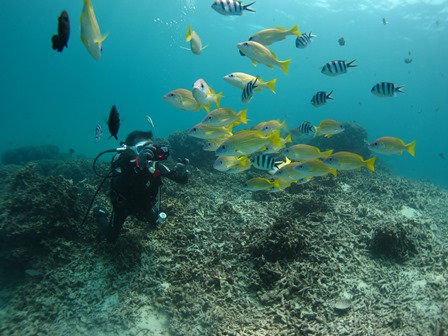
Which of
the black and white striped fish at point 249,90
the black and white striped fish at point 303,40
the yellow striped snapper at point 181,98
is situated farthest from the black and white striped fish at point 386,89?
the yellow striped snapper at point 181,98

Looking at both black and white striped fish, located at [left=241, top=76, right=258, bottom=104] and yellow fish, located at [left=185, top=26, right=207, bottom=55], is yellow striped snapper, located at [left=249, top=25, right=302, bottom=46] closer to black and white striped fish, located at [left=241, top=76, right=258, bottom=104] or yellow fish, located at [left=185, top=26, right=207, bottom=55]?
black and white striped fish, located at [left=241, top=76, right=258, bottom=104]

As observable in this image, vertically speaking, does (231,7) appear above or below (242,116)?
above

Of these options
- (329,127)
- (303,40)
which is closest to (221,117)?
(329,127)

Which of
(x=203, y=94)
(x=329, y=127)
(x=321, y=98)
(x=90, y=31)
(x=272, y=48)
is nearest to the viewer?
(x=90, y=31)

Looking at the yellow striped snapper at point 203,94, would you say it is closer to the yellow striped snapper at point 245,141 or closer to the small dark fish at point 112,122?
the yellow striped snapper at point 245,141

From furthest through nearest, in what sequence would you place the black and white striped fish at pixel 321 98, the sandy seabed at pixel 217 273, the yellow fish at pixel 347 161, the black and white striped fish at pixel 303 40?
1. the black and white striped fish at pixel 303 40
2. the black and white striped fish at pixel 321 98
3. the yellow fish at pixel 347 161
4. the sandy seabed at pixel 217 273

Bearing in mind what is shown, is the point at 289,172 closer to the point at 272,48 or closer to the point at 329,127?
the point at 329,127

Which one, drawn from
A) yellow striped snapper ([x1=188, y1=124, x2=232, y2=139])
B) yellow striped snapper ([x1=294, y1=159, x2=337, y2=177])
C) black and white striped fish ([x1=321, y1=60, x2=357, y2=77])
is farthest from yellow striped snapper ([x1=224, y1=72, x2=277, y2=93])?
black and white striped fish ([x1=321, y1=60, x2=357, y2=77])

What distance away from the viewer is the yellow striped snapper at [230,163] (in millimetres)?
5703

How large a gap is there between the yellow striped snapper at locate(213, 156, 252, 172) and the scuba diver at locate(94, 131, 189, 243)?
0.74 m

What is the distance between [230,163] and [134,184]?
2.00 metres

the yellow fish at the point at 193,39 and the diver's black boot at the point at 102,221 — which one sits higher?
the yellow fish at the point at 193,39

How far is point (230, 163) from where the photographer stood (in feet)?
19.1

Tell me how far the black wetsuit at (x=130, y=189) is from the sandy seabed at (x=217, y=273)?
0.57 m
